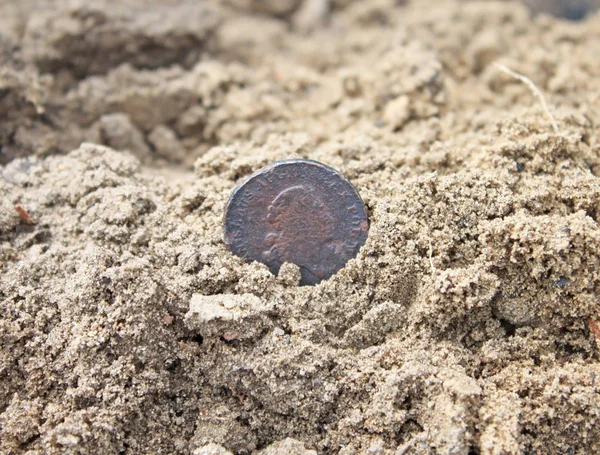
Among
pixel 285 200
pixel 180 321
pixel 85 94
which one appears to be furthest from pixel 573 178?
pixel 85 94

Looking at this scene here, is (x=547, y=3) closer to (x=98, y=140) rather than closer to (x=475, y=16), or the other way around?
(x=475, y=16)

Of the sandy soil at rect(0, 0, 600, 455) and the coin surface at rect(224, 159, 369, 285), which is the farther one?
the coin surface at rect(224, 159, 369, 285)

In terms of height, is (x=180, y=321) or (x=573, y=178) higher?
(x=573, y=178)

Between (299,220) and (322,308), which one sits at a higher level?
(299,220)

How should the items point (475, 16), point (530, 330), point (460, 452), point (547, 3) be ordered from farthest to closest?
point (547, 3) < point (475, 16) < point (530, 330) < point (460, 452)

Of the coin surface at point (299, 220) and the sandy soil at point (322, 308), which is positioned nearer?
the sandy soil at point (322, 308)

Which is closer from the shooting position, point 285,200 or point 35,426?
point 35,426

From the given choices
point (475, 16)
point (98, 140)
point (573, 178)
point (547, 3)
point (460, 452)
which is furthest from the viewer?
point (547, 3)

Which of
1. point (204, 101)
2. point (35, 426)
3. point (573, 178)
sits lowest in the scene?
point (35, 426)
